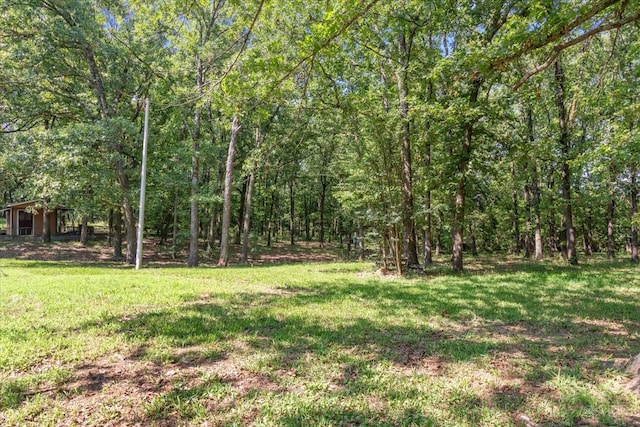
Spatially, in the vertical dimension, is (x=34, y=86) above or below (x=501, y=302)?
above

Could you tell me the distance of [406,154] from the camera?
36.0 feet

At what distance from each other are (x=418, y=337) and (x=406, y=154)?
7.72 m

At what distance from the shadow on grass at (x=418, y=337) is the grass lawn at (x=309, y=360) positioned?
0.8 inches

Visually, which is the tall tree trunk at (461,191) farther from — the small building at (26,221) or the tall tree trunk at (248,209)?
the small building at (26,221)

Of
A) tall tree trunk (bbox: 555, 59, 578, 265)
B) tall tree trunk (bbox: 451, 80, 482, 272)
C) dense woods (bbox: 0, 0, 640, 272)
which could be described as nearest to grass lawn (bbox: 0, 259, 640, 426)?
dense woods (bbox: 0, 0, 640, 272)

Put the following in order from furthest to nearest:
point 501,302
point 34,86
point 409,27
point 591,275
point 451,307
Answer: point 34,86, point 409,27, point 591,275, point 501,302, point 451,307

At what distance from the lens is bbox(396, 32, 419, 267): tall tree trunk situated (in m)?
10.3

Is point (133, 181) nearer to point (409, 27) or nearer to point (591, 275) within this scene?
point (409, 27)

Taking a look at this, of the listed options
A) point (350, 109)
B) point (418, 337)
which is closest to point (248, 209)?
point (350, 109)

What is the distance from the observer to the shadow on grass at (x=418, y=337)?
2643 millimetres

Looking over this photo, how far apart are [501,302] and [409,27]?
28.6 ft

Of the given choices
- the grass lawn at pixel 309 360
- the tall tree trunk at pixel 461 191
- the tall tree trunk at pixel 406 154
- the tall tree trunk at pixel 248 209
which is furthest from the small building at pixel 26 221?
the tall tree trunk at pixel 461 191

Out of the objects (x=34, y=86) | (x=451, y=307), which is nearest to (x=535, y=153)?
(x=451, y=307)

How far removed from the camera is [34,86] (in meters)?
13.1
